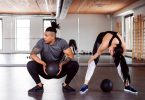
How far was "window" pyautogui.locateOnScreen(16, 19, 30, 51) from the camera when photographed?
8000 mm

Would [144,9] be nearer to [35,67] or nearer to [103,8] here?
[103,8]

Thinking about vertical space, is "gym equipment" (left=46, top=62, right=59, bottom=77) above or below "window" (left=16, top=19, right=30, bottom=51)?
below

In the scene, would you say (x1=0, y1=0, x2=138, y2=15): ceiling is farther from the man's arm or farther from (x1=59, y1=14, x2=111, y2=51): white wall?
the man's arm

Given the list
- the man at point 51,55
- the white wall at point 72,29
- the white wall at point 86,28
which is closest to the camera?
the man at point 51,55

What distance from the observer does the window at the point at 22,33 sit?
8000 millimetres

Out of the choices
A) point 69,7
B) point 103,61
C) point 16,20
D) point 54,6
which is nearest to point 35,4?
point 54,6

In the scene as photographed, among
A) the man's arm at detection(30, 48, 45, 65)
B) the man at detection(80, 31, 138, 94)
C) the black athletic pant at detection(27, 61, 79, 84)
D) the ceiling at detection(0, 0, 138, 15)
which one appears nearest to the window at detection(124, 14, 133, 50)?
the ceiling at detection(0, 0, 138, 15)

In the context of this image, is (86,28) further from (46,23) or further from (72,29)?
(46,23)

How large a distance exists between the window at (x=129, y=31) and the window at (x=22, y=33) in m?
2.92

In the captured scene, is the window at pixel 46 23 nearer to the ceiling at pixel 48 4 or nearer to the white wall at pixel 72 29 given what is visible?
the white wall at pixel 72 29

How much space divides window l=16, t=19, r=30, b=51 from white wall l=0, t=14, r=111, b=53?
0.14 metres

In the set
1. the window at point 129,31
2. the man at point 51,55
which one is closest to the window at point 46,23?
the window at point 129,31

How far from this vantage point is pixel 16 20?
8469 mm

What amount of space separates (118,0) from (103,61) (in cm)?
301
